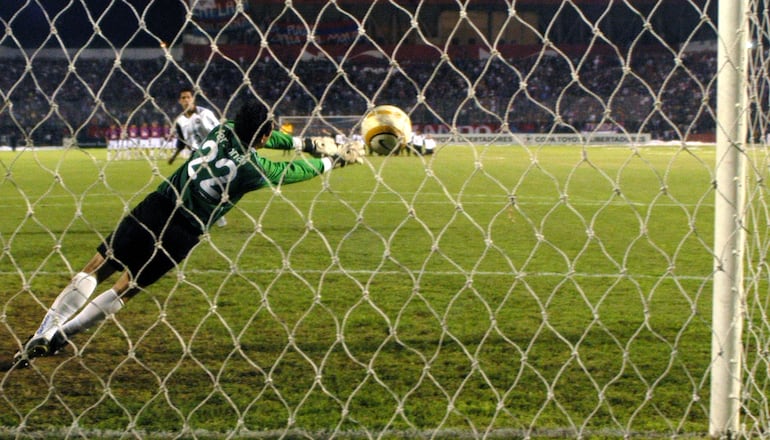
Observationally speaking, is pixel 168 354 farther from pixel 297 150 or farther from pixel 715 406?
pixel 715 406

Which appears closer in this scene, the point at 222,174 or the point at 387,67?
the point at 222,174

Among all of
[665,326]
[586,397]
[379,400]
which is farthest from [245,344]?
[665,326]

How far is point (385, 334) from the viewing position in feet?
17.0

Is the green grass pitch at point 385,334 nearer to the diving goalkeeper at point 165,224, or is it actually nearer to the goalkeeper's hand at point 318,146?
the diving goalkeeper at point 165,224

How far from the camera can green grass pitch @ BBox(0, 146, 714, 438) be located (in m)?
3.19

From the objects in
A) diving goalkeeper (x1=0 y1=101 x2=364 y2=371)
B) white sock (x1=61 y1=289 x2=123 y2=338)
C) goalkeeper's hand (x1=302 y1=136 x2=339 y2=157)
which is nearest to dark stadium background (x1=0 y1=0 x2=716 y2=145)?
goalkeeper's hand (x1=302 y1=136 x2=339 y2=157)

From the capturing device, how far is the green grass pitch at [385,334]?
126 inches

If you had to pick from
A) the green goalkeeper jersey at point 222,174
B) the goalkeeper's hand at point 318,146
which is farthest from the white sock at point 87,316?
the goalkeeper's hand at point 318,146

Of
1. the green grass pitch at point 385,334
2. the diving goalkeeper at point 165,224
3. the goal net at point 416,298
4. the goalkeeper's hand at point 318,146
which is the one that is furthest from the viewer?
the goalkeeper's hand at point 318,146

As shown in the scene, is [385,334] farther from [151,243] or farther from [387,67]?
[387,67]

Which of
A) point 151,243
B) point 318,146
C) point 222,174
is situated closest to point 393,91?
point 318,146

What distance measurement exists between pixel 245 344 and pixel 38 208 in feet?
28.9

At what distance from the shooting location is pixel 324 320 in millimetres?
5562

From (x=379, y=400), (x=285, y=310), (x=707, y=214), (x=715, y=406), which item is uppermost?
(x=715, y=406)
